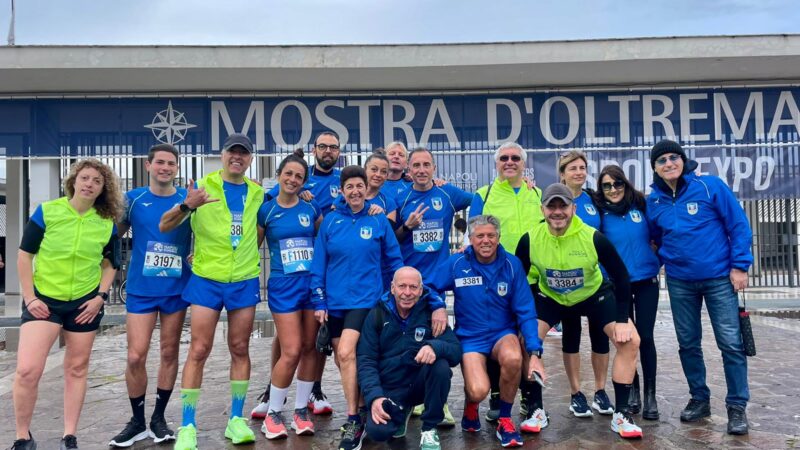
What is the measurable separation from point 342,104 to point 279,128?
1178 millimetres

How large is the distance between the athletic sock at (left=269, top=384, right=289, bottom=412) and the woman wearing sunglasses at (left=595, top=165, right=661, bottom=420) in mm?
2530

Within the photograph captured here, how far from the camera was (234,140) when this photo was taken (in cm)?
400

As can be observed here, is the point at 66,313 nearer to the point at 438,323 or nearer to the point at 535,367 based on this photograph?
the point at 438,323

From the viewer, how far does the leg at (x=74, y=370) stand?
372 cm

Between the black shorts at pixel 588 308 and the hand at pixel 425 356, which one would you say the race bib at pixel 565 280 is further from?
the hand at pixel 425 356

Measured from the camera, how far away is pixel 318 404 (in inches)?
185

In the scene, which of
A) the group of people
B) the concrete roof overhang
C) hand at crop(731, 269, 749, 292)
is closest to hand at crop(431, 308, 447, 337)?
the group of people

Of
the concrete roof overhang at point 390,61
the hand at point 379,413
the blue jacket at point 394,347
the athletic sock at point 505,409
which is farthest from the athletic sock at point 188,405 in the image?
the concrete roof overhang at point 390,61

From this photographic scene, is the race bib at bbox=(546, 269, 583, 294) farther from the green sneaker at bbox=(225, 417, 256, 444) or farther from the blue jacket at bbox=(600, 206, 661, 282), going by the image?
the green sneaker at bbox=(225, 417, 256, 444)

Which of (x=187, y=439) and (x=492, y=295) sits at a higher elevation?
(x=492, y=295)

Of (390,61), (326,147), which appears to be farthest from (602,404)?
(390,61)

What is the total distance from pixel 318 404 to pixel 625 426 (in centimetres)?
222

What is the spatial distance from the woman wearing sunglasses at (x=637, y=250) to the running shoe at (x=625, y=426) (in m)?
0.45

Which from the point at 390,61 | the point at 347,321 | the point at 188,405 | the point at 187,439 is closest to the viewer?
the point at 187,439
